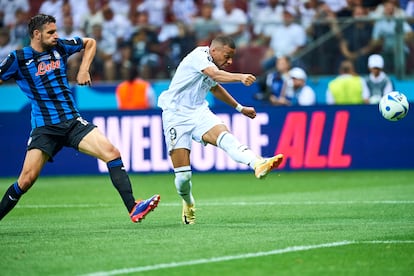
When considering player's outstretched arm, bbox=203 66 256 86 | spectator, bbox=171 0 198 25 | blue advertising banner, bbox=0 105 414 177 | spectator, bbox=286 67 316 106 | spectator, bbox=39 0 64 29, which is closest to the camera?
player's outstretched arm, bbox=203 66 256 86

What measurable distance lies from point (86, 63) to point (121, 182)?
1.38 m

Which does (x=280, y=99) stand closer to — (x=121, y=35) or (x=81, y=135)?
(x=121, y=35)

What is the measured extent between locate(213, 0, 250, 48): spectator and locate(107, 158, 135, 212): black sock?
485 inches

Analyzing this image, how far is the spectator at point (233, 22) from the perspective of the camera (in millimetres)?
22953

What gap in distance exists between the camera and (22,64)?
10773mm

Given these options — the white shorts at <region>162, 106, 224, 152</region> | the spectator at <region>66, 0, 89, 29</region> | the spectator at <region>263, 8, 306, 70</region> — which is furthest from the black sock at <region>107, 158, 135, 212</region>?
the spectator at <region>66, 0, 89, 29</region>

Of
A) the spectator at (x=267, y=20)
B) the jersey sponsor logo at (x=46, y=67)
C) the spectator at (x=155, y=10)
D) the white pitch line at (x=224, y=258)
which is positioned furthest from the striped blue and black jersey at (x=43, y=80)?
the spectator at (x=155, y=10)

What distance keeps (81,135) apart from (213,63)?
1.72 metres

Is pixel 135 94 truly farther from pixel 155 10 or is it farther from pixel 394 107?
pixel 394 107

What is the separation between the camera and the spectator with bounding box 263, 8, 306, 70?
901 inches

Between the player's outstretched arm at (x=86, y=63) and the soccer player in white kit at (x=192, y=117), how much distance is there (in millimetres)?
1066

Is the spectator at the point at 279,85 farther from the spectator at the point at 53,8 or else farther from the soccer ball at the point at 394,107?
the soccer ball at the point at 394,107

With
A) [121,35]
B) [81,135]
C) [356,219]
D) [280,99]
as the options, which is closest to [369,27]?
→ [280,99]

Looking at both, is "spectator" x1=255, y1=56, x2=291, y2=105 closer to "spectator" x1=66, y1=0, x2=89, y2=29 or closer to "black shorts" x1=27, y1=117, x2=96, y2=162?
"spectator" x1=66, y1=0, x2=89, y2=29
